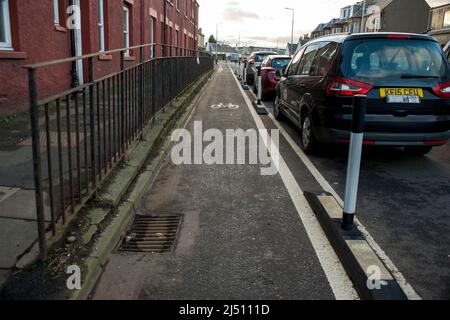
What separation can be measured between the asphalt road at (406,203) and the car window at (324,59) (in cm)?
125

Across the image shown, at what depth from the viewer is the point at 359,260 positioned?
3.42 m

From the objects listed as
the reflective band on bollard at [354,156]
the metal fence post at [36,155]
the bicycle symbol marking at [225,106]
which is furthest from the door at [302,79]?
the metal fence post at [36,155]

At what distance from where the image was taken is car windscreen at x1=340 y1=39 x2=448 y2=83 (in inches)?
229

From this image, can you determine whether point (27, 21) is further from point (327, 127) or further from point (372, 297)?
point (372, 297)

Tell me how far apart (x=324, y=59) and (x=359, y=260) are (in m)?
4.00

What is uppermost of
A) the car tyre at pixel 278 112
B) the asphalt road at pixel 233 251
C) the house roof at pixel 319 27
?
the house roof at pixel 319 27

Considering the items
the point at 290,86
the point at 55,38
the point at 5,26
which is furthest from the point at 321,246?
the point at 55,38

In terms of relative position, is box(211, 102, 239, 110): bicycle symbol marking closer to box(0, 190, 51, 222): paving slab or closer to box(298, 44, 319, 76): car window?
box(298, 44, 319, 76): car window

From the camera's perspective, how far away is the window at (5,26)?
26.2ft

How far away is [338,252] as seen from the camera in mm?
3672

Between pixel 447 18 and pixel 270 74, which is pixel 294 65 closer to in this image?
pixel 270 74

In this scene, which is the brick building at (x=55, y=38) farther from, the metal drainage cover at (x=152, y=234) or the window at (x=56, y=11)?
the metal drainage cover at (x=152, y=234)

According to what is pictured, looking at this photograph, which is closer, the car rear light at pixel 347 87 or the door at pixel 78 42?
the car rear light at pixel 347 87
